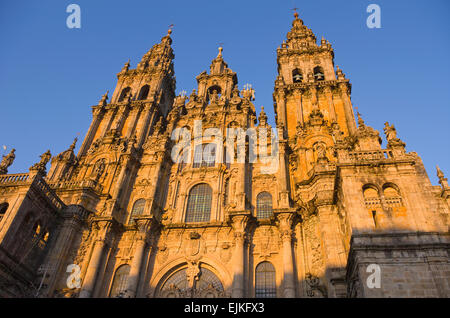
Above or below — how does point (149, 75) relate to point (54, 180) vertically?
above

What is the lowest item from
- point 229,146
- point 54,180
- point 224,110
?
point 54,180

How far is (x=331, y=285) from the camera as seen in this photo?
714 inches

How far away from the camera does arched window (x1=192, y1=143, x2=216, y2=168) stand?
29.0 meters

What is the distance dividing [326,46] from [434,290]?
98.6 feet

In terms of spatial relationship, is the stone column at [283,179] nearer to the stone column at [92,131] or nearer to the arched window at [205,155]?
the arched window at [205,155]

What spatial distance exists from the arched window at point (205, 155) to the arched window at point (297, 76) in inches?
496

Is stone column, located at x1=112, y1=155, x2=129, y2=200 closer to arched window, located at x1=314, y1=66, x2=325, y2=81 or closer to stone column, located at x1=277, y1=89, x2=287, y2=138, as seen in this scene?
stone column, located at x1=277, y1=89, x2=287, y2=138

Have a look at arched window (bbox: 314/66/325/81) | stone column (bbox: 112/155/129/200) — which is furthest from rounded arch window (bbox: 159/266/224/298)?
arched window (bbox: 314/66/325/81)

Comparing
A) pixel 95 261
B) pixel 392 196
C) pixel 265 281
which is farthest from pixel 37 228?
pixel 392 196

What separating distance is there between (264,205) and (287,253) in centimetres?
505

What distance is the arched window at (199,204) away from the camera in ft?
83.7

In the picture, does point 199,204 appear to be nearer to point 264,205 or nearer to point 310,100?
point 264,205

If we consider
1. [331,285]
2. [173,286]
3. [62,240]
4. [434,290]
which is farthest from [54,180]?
[434,290]

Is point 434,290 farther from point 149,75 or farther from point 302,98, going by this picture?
point 149,75
